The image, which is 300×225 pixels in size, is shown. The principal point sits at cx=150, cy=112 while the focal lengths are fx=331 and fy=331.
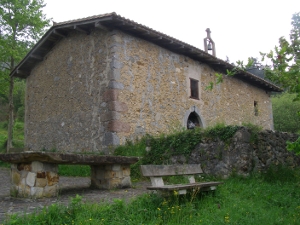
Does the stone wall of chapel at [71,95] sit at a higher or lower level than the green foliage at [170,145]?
higher

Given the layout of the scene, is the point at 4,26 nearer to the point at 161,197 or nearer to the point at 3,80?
the point at 3,80

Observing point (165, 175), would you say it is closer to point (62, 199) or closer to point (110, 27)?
point (62, 199)

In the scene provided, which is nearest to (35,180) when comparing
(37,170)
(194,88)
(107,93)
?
(37,170)

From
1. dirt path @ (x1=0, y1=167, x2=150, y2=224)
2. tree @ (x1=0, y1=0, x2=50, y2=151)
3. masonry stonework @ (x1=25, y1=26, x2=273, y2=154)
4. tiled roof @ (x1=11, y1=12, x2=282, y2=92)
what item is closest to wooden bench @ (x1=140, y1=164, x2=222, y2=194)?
dirt path @ (x1=0, y1=167, x2=150, y2=224)

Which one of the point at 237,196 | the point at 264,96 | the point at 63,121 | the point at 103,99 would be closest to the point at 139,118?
the point at 103,99

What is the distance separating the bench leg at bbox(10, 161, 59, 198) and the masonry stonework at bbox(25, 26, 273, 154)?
141 inches

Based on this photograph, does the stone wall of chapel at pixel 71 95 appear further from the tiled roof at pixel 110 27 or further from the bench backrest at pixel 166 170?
the bench backrest at pixel 166 170

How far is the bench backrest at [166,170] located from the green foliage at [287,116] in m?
17.3

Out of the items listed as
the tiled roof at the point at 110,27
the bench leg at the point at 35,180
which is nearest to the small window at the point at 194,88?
the tiled roof at the point at 110,27

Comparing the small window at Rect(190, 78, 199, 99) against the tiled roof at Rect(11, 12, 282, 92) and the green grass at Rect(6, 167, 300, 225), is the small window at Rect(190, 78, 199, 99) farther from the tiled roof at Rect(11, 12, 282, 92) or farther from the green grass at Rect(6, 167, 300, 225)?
the green grass at Rect(6, 167, 300, 225)

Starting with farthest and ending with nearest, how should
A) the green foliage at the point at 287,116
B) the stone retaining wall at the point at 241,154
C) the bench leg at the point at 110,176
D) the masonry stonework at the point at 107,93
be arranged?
the green foliage at the point at 287,116 < the masonry stonework at the point at 107,93 < the stone retaining wall at the point at 241,154 < the bench leg at the point at 110,176

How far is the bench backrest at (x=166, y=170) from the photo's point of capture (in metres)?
4.70

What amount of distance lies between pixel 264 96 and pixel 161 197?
13.8 metres

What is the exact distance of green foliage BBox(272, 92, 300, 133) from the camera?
21386mm
